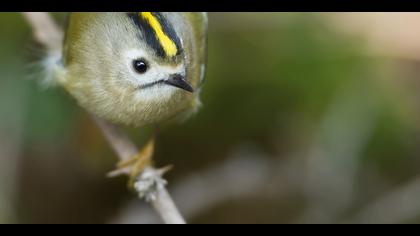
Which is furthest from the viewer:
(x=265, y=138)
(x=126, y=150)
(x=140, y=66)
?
(x=265, y=138)

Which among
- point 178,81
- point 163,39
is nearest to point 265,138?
point 178,81

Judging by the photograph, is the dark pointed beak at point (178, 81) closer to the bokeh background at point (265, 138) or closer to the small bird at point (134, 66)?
the small bird at point (134, 66)

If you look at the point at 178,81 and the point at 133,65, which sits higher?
the point at 133,65

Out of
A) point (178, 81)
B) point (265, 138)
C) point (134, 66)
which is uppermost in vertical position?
point (265, 138)

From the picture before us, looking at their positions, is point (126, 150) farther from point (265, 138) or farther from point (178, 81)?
point (265, 138)

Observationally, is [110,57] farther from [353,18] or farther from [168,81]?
[353,18]

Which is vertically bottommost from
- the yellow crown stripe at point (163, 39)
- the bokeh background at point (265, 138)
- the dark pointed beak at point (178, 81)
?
the dark pointed beak at point (178, 81)

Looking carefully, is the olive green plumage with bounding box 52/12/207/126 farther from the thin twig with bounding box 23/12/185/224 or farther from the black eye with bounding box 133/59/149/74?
the thin twig with bounding box 23/12/185/224

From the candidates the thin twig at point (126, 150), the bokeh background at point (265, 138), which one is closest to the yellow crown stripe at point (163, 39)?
the thin twig at point (126, 150)
